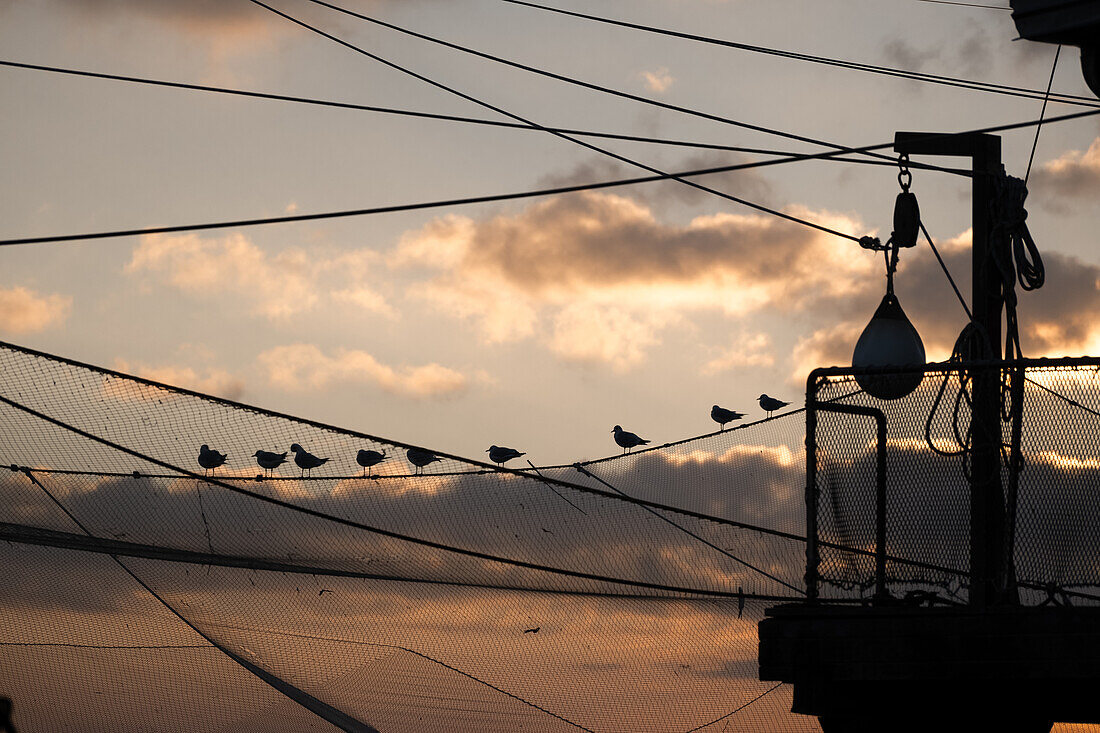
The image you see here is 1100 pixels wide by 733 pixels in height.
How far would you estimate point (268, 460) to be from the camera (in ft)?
55.9

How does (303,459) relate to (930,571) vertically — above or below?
above

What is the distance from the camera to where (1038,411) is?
28.4ft

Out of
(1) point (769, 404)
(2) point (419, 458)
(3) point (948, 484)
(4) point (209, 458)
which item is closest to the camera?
(3) point (948, 484)

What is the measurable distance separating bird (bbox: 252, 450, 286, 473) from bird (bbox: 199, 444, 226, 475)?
413 mm

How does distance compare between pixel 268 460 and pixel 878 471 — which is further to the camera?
pixel 268 460

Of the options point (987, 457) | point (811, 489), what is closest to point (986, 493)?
point (987, 457)

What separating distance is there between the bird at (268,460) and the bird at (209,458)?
413 mm

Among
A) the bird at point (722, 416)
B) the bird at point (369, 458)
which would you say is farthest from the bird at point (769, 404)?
the bird at point (369, 458)

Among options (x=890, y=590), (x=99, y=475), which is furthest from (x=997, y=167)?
(x=99, y=475)

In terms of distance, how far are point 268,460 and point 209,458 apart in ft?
3.35

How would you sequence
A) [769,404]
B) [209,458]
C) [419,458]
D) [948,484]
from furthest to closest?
[769,404]
[209,458]
[419,458]
[948,484]

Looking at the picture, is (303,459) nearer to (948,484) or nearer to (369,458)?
(369,458)

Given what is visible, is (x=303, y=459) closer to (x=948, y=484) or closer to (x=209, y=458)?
(x=209, y=458)

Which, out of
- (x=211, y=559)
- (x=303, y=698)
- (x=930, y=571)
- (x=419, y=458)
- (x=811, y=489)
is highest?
(x=419, y=458)
